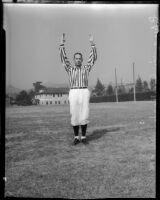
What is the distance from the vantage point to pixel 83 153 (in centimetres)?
221

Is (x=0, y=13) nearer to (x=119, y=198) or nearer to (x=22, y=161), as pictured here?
(x=22, y=161)

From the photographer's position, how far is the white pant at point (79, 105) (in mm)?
2238

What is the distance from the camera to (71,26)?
221cm

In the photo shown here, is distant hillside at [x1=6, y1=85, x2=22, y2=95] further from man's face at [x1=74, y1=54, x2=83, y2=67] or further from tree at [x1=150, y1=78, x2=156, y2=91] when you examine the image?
tree at [x1=150, y1=78, x2=156, y2=91]

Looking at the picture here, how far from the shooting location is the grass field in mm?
2100

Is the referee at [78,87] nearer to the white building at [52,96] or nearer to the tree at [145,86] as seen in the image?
the white building at [52,96]

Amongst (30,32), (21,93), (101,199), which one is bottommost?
(101,199)

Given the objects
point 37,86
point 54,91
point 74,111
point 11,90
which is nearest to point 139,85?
point 74,111

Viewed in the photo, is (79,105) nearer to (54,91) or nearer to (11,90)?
(54,91)

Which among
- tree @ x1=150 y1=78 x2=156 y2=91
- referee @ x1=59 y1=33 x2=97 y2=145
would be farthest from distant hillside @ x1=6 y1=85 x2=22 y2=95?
tree @ x1=150 y1=78 x2=156 y2=91

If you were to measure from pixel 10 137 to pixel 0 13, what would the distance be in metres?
1.11

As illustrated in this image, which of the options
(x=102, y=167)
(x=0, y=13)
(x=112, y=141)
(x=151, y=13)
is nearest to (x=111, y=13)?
(x=151, y=13)

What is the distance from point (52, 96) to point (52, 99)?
0.03 m

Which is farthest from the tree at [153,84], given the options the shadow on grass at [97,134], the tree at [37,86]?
the tree at [37,86]
